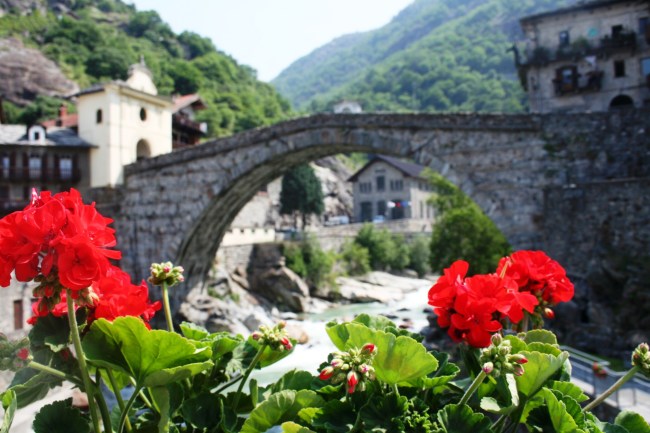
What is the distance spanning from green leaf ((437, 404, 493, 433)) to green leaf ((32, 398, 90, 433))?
2.85ft

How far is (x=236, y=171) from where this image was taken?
18219 mm

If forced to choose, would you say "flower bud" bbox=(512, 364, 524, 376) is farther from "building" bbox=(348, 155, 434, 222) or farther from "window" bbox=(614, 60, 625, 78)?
"building" bbox=(348, 155, 434, 222)

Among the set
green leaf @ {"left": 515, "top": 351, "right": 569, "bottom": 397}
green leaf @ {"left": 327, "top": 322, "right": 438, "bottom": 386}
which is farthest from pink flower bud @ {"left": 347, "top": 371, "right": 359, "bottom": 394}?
green leaf @ {"left": 515, "top": 351, "right": 569, "bottom": 397}

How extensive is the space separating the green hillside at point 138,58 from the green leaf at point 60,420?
129 feet

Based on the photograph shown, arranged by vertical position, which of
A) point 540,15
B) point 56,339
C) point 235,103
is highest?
point 235,103

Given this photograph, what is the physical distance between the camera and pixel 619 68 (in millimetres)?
20812

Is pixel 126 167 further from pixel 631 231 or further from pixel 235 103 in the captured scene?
pixel 235 103

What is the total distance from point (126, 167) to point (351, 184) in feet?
108

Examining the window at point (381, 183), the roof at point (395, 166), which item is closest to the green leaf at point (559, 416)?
the roof at point (395, 166)

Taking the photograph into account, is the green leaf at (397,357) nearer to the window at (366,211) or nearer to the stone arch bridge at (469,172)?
the stone arch bridge at (469,172)

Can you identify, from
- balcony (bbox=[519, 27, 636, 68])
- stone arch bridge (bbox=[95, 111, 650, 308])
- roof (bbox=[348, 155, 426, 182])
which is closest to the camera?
stone arch bridge (bbox=[95, 111, 650, 308])

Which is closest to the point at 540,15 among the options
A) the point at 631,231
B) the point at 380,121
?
the point at 380,121

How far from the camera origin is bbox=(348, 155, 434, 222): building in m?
45.0

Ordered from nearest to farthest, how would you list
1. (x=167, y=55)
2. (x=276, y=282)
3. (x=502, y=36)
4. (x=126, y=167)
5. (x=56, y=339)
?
(x=56, y=339) < (x=126, y=167) < (x=276, y=282) < (x=167, y=55) < (x=502, y=36)
